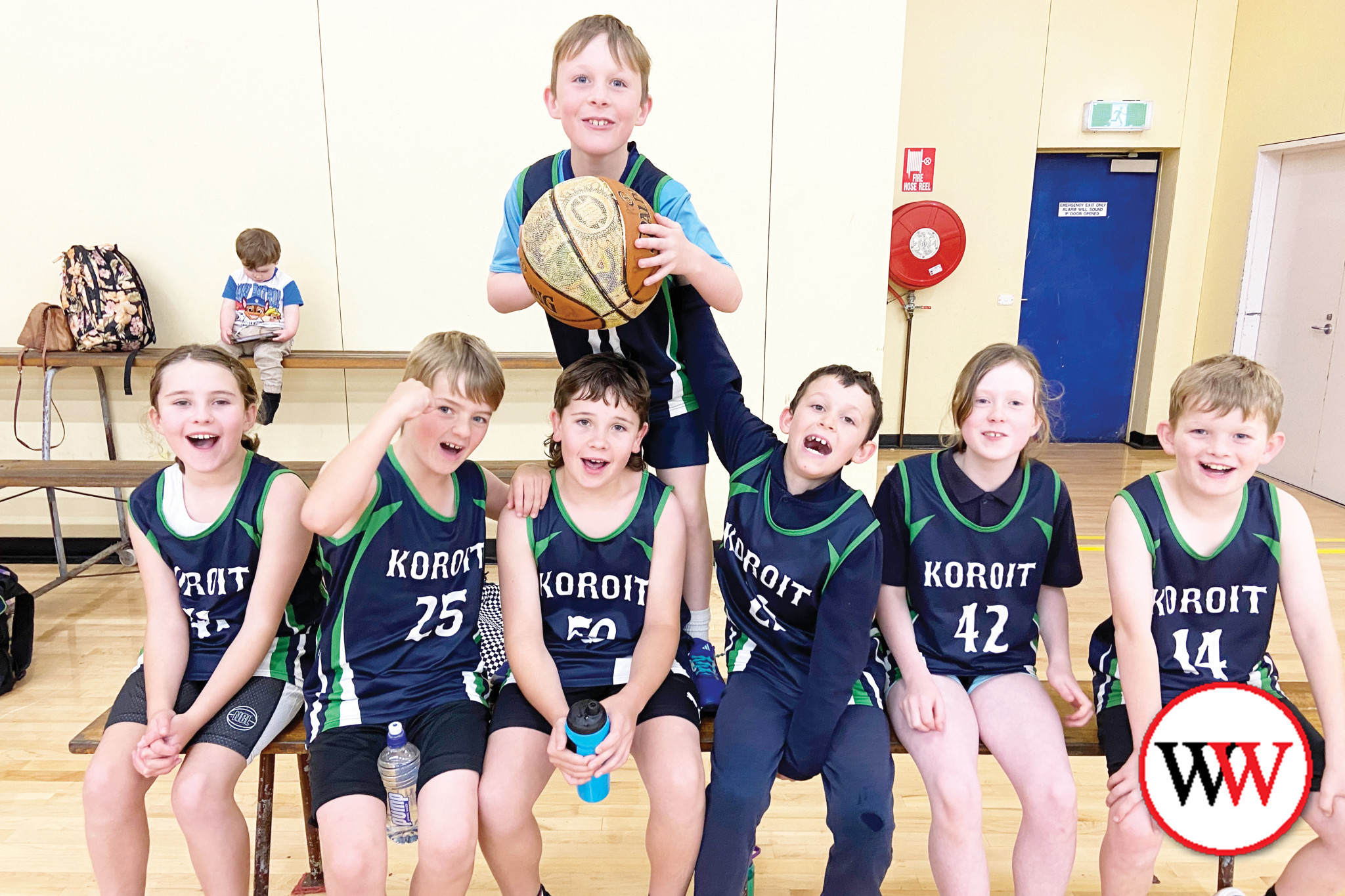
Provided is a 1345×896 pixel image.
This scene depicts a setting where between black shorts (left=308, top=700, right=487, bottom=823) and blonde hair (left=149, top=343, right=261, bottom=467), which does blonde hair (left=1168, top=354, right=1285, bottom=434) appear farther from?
blonde hair (left=149, top=343, right=261, bottom=467)

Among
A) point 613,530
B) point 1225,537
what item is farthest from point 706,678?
point 1225,537

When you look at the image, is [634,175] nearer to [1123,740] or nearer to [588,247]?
[588,247]

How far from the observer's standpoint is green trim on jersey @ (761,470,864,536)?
1661mm

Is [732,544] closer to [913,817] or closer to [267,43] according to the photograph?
[913,817]

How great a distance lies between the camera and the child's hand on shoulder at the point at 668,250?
5.08 ft

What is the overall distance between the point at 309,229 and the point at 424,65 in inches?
37.2

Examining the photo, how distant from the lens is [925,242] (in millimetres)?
6254

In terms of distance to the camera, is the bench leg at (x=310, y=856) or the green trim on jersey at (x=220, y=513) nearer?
the green trim on jersey at (x=220, y=513)

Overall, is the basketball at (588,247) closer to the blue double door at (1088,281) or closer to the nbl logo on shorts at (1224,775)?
the nbl logo on shorts at (1224,775)

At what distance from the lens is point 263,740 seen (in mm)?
1635

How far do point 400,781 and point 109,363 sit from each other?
320 centimetres

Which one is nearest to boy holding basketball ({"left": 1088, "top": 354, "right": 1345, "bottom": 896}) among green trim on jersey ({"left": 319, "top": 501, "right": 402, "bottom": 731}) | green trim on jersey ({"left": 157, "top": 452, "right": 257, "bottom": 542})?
green trim on jersey ({"left": 319, "top": 501, "right": 402, "bottom": 731})

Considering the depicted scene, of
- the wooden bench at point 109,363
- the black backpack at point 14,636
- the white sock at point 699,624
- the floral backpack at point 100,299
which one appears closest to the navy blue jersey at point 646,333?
the white sock at point 699,624

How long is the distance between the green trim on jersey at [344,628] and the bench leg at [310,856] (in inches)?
15.4
